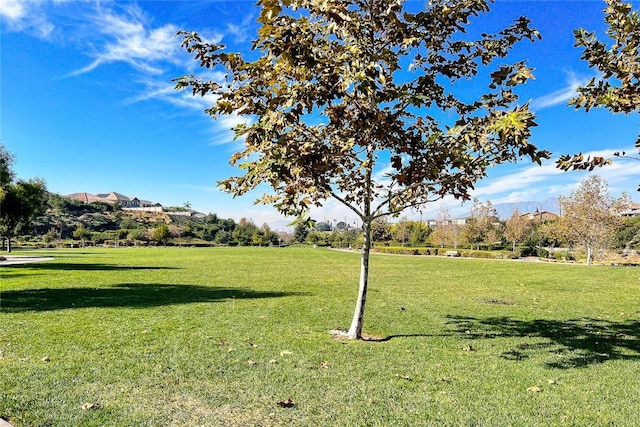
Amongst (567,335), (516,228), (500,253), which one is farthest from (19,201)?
(516,228)

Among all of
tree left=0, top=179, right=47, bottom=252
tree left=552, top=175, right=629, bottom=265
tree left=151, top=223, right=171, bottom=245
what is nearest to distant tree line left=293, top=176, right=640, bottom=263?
tree left=552, top=175, right=629, bottom=265

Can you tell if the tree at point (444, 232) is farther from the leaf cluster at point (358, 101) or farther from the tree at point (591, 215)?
the leaf cluster at point (358, 101)

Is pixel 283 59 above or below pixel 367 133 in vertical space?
above

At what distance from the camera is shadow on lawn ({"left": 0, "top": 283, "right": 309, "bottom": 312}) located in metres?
9.93

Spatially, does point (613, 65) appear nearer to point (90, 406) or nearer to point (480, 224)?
point (90, 406)

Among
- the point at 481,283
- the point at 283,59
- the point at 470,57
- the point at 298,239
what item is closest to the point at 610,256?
the point at 481,283

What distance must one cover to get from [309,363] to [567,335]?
5.24 metres

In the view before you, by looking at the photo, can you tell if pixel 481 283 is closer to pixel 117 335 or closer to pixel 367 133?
pixel 367 133

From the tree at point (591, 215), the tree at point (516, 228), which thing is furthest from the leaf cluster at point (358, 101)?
the tree at point (516, 228)

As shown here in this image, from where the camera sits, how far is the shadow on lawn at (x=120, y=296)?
993 centimetres

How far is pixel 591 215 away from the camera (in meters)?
33.0

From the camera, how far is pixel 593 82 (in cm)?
550

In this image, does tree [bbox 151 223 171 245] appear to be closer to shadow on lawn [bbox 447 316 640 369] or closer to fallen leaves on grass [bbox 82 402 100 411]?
shadow on lawn [bbox 447 316 640 369]

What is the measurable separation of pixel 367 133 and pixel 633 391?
15.8ft
